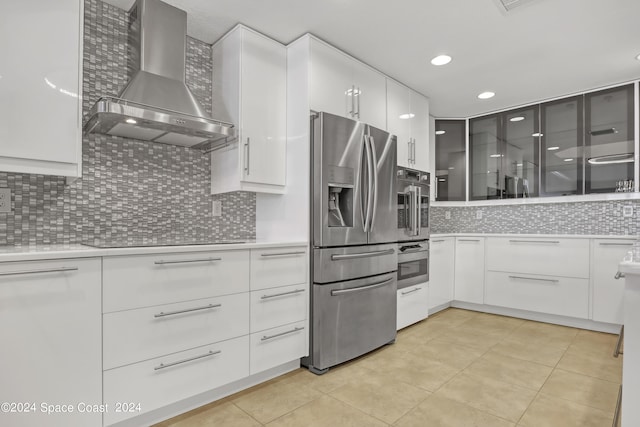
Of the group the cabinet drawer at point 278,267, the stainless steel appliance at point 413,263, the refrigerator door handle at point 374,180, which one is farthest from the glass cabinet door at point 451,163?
the cabinet drawer at point 278,267

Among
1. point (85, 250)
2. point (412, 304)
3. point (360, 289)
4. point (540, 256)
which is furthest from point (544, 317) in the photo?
point (85, 250)

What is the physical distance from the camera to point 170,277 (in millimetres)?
1804

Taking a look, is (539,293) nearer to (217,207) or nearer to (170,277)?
(217,207)

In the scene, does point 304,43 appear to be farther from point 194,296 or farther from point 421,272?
point 421,272

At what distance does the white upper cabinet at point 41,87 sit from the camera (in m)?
1.59

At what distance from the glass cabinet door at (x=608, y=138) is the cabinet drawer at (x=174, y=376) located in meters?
3.85

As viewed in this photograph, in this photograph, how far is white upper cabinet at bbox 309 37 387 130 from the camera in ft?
8.46

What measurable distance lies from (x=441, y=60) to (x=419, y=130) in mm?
795

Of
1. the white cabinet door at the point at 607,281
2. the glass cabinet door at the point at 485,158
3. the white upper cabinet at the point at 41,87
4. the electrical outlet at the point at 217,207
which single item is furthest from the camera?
the glass cabinet door at the point at 485,158

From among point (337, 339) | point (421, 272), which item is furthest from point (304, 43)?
point (421, 272)

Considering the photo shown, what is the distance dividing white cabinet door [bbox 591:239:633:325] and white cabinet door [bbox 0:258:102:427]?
161 inches

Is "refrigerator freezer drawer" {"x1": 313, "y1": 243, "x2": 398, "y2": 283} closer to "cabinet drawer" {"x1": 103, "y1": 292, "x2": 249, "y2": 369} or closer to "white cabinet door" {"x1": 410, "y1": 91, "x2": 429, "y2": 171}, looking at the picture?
"cabinet drawer" {"x1": 103, "y1": 292, "x2": 249, "y2": 369}

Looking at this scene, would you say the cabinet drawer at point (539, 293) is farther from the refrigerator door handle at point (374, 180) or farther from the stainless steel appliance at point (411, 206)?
the refrigerator door handle at point (374, 180)

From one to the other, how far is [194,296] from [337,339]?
3.65ft
